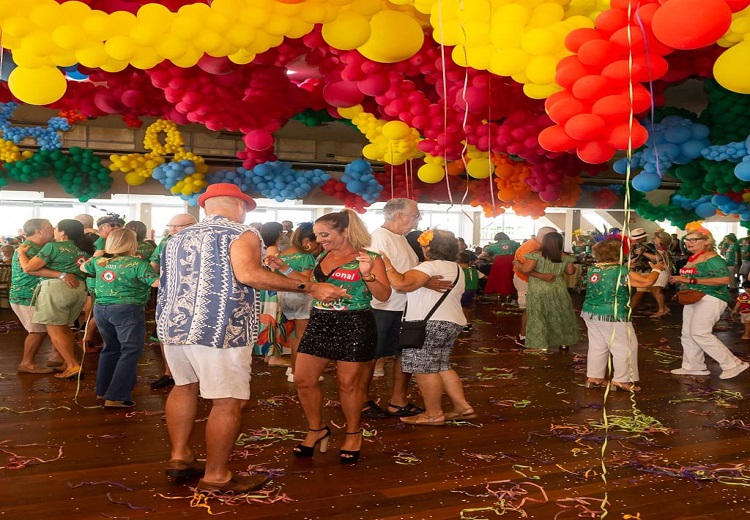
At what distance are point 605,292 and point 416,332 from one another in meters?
1.86

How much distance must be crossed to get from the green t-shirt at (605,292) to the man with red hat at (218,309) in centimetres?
290

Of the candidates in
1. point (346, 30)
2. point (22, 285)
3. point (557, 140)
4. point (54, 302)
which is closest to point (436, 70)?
point (346, 30)

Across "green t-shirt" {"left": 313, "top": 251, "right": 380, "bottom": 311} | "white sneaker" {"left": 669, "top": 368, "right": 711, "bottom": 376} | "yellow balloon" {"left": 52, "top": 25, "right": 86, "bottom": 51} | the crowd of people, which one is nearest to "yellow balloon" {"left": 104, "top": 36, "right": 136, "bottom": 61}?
"yellow balloon" {"left": 52, "top": 25, "right": 86, "bottom": 51}

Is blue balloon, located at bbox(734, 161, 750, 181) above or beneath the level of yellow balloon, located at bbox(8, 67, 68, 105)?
beneath

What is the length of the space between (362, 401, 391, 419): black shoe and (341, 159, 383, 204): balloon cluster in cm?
547

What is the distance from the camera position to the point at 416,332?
14.3 ft

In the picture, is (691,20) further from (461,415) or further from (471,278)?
(471,278)

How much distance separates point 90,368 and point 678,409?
4.36m

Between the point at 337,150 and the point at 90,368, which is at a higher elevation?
the point at 337,150

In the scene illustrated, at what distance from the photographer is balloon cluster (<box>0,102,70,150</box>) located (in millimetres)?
9195

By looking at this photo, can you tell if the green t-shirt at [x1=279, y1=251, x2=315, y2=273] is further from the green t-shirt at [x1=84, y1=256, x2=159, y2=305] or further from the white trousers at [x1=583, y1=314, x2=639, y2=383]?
the white trousers at [x1=583, y1=314, x2=639, y2=383]

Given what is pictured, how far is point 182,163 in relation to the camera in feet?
31.0

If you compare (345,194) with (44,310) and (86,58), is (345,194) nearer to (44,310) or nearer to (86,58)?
(44,310)

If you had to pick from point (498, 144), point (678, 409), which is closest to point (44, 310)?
point (498, 144)
